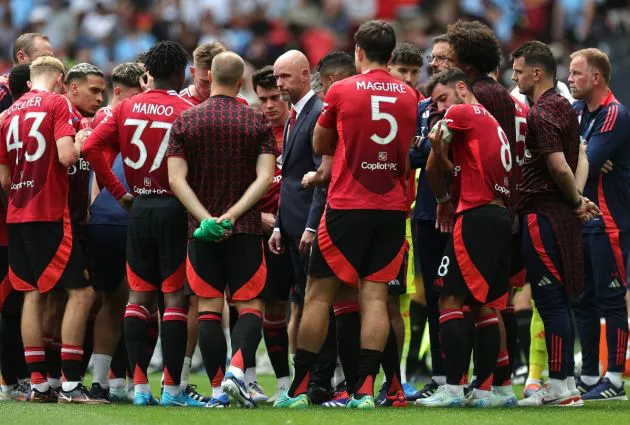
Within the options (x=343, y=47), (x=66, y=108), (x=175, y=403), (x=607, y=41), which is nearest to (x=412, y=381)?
(x=175, y=403)

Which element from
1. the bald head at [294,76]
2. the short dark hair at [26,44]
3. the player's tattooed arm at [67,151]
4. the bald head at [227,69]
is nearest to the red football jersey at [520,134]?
the bald head at [294,76]

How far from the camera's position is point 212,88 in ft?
28.7

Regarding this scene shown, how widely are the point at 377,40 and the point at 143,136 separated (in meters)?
1.75

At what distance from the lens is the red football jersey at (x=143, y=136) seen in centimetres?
896

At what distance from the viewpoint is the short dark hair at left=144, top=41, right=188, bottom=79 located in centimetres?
903

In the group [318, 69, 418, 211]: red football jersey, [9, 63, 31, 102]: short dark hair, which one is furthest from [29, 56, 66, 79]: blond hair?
[318, 69, 418, 211]: red football jersey

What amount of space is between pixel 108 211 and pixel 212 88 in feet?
4.94

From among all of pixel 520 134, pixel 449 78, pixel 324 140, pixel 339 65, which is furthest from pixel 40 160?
pixel 520 134

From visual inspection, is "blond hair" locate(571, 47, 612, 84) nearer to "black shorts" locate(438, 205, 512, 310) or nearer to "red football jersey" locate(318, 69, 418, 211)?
"black shorts" locate(438, 205, 512, 310)

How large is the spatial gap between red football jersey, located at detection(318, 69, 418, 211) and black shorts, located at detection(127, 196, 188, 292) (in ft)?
3.70

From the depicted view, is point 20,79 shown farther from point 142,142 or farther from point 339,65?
point 339,65

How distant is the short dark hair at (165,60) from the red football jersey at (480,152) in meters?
1.90

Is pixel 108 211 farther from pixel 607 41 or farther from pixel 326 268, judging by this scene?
pixel 607 41

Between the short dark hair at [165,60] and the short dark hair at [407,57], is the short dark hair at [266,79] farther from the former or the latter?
the short dark hair at [165,60]
